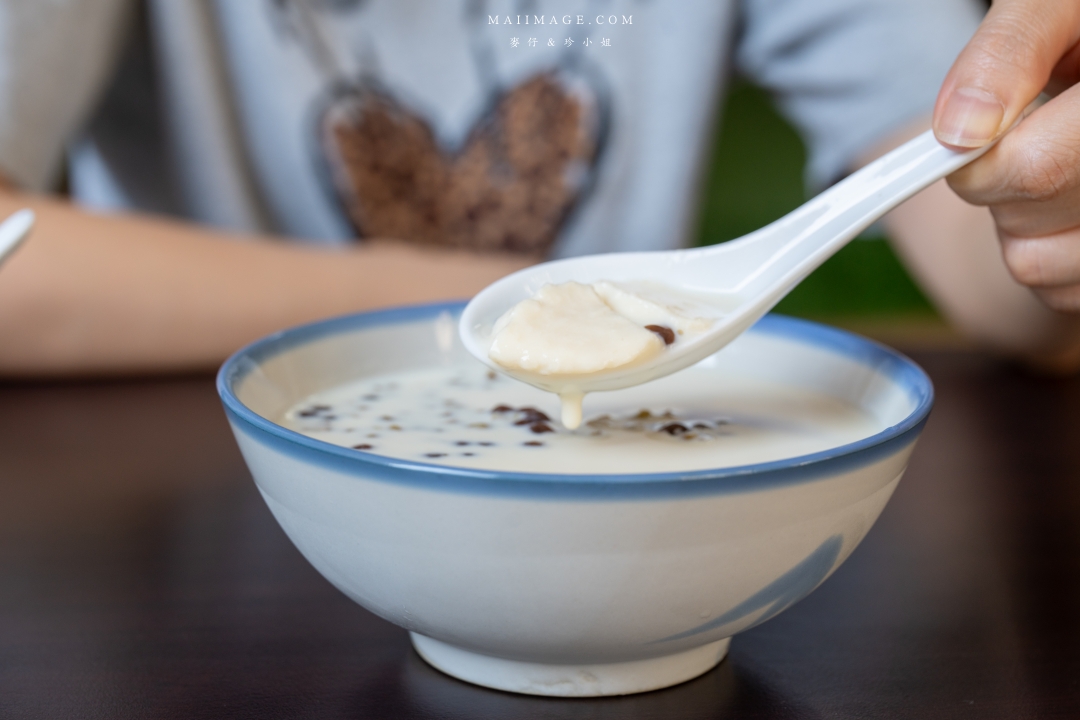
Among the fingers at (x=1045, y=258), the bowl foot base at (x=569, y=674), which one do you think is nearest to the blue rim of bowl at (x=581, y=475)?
the bowl foot base at (x=569, y=674)

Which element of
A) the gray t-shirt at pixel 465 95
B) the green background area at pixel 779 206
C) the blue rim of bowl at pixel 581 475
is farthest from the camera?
the green background area at pixel 779 206

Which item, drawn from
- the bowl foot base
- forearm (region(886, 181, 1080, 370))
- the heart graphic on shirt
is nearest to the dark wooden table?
the bowl foot base

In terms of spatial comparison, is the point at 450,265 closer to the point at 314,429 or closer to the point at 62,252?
the point at 62,252

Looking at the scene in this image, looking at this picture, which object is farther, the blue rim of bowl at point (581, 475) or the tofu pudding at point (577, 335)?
the tofu pudding at point (577, 335)

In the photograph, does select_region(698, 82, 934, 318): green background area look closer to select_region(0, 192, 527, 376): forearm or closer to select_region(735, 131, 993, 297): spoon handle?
select_region(0, 192, 527, 376): forearm

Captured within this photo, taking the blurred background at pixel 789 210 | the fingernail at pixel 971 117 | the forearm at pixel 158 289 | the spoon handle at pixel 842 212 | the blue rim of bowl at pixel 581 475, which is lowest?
the blurred background at pixel 789 210

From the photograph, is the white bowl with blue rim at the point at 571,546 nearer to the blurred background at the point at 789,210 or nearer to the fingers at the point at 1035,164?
the fingers at the point at 1035,164

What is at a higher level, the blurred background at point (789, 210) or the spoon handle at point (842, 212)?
the spoon handle at point (842, 212)
